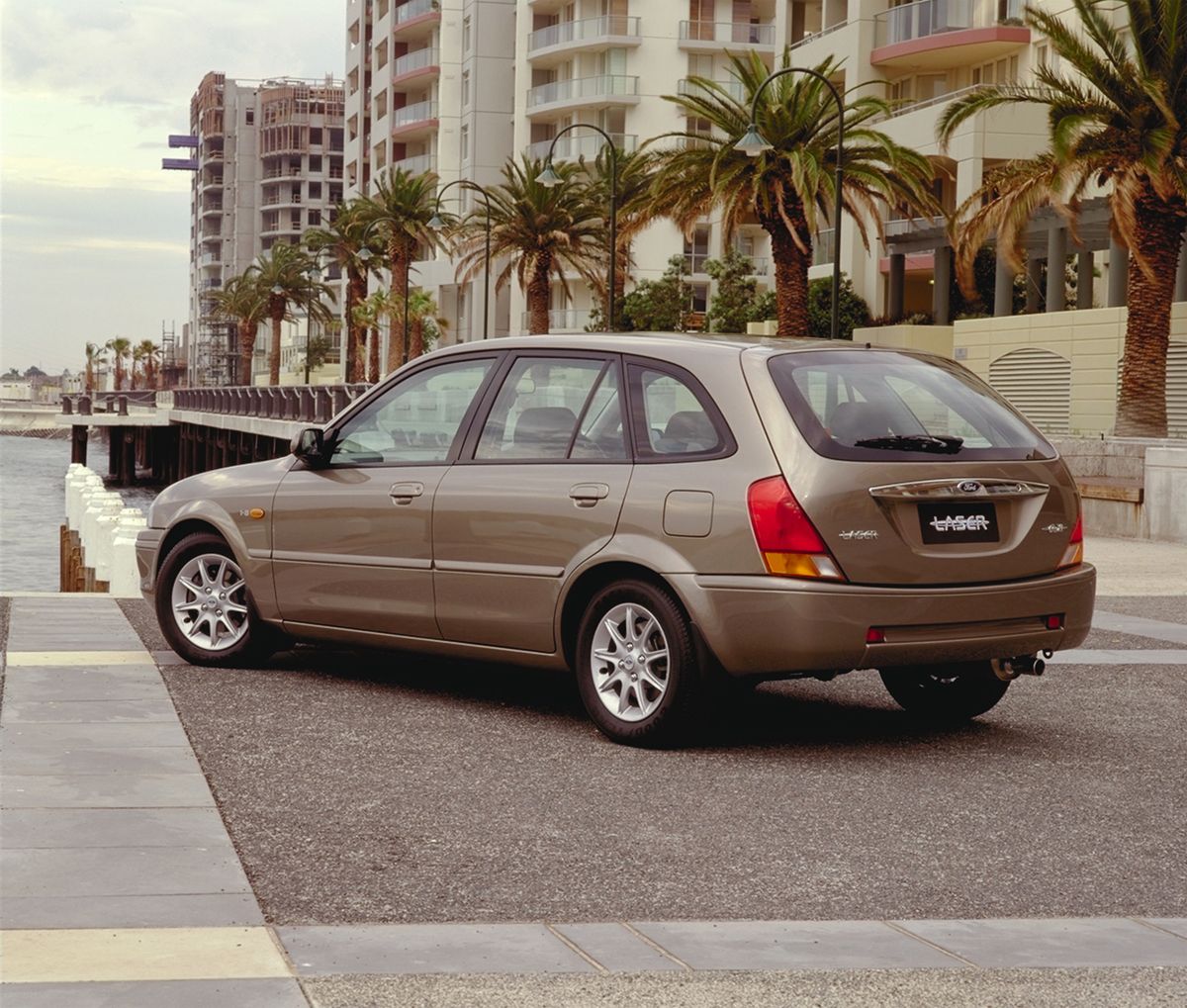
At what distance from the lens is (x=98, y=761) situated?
6.64m

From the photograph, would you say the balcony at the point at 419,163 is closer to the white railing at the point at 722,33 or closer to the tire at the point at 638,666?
the white railing at the point at 722,33

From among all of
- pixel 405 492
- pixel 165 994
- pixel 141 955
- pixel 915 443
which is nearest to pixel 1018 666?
pixel 915 443

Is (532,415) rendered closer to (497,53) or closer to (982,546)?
(982,546)

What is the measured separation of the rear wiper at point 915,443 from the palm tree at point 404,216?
6680 centimetres

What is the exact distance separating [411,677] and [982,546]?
122 inches

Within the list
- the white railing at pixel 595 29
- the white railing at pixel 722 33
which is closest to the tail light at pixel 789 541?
the white railing at pixel 595 29

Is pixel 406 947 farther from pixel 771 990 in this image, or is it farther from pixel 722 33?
pixel 722 33

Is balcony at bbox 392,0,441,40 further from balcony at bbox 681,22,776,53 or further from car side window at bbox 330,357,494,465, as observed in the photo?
car side window at bbox 330,357,494,465

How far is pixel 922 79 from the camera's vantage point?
170 ft

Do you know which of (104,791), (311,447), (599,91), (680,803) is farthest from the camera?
(599,91)

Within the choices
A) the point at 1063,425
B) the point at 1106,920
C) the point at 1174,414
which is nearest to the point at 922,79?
the point at 1063,425

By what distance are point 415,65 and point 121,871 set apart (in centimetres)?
9845

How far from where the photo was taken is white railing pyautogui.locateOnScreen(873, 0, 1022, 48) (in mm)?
48844

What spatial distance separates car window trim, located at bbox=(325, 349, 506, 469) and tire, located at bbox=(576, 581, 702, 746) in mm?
1179
